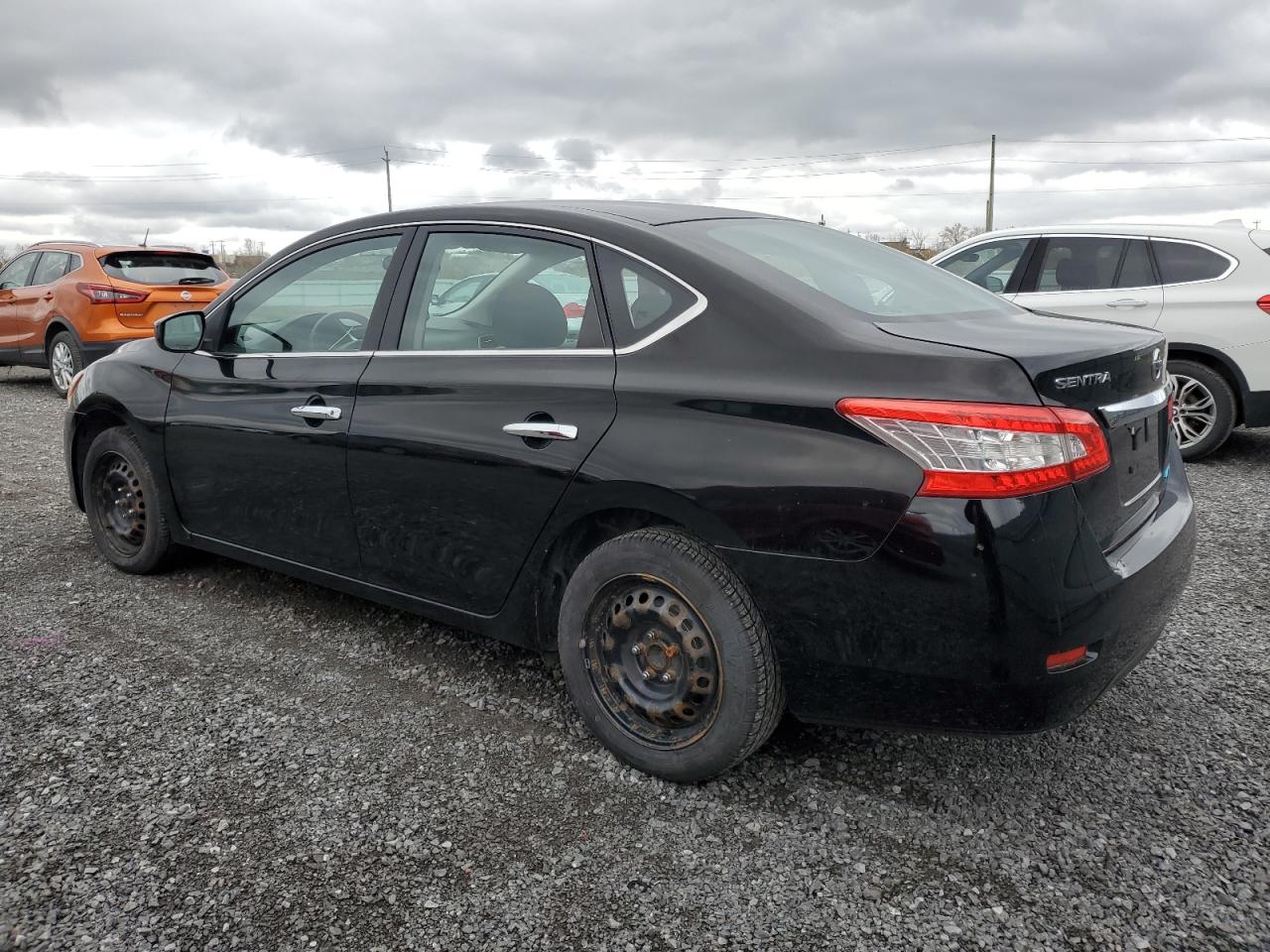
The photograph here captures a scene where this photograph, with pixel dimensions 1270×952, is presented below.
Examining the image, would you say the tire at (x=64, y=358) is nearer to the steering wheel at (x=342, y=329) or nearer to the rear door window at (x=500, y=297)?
the steering wheel at (x=342, y=329)

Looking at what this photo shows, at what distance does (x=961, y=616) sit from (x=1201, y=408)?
563 centimetres

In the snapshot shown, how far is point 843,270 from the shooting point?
2.97 metres

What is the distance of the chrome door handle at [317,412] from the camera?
3.32 m

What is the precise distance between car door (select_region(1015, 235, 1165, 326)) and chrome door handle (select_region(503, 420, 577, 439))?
5219 mm

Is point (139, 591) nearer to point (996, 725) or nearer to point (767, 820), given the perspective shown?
point (767, 820)

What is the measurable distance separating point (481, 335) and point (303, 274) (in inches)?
41.5

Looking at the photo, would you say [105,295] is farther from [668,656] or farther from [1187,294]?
[1187,294]

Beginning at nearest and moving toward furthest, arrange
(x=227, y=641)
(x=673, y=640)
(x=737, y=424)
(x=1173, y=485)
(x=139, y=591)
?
1. (x=737, y=424)
2. (x=673, y=640)
3. (x=1173, y=485)
4. (x=227, y=641)
5. (x=139, y=591)

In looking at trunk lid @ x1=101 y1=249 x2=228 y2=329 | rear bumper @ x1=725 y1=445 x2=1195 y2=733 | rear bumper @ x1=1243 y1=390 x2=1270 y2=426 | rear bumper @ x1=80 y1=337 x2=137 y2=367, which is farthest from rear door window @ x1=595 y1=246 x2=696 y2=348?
rear bumper @ x1=80 y1=337 x2=137 y2=367

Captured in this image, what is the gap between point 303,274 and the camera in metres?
3.71

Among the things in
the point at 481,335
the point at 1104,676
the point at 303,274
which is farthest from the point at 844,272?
the point at 303,274

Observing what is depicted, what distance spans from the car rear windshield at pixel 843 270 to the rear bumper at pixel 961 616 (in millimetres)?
713

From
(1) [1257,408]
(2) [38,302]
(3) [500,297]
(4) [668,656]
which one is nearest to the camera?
(4) [668,656]

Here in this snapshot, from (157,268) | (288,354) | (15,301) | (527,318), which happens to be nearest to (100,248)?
(157,268)
